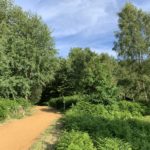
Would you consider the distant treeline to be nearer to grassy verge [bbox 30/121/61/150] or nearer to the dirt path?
the dirt path

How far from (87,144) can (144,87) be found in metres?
27.1

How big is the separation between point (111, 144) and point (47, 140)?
117 inches

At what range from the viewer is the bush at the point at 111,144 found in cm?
1233

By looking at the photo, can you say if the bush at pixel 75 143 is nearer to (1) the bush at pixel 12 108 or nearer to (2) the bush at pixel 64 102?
(1) the bush at pixel 12 108

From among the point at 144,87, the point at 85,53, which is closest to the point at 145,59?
the point at 144,87

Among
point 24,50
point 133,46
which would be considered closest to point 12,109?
point 24,50

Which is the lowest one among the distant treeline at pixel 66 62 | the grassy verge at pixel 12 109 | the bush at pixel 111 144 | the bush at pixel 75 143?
the bush at pixel 111 144

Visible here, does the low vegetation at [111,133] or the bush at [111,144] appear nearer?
the bush at [111,144]

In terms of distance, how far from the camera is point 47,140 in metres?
14.3

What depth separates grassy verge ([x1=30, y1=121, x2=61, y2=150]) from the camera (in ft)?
43.3

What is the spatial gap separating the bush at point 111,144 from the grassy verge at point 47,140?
1.79 m

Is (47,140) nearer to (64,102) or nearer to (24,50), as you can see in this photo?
(24,50)

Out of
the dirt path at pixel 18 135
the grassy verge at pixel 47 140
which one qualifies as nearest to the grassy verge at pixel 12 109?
the dirt path at pixel 18 135

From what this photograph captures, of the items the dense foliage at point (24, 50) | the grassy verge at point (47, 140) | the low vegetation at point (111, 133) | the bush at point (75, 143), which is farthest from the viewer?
the dense foliage at point (24, 50)
